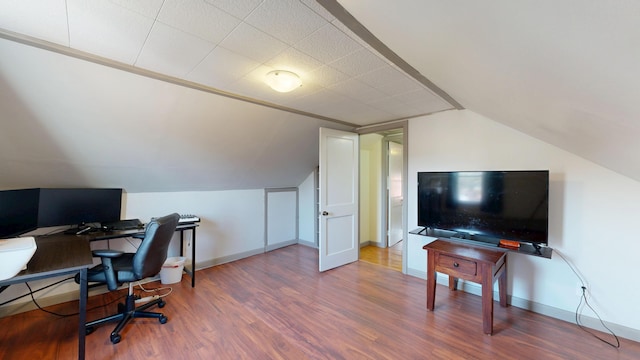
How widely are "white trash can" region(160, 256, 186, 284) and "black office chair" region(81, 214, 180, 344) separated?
78cm

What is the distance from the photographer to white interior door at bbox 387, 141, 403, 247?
4.83 meters

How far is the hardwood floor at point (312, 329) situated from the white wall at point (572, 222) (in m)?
0.26

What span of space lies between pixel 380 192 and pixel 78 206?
14.4 ft

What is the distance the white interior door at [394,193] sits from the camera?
15.9 feet

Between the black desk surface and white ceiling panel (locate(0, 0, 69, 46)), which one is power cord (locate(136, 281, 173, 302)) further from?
white ceiling panel (locate(0, 0, 69, 46))

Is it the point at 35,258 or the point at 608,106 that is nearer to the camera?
the point at 608,106

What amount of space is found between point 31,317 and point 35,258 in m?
1.15

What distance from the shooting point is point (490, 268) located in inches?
84.8

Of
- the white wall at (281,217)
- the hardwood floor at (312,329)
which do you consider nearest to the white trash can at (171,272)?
the hardwood floor at (312,329)

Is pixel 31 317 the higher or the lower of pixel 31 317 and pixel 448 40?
the lower

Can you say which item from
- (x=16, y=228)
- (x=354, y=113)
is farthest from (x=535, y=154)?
(x=16, y=228)

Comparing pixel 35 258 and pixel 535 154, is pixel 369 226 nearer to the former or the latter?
pixel 535 154

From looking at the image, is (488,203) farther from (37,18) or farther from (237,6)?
(37,18)

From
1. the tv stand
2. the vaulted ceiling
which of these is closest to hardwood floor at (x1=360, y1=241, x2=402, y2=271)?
the tv stand
